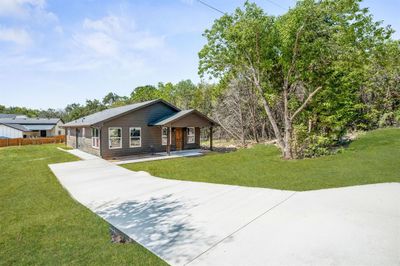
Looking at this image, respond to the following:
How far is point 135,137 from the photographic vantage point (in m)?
16.3

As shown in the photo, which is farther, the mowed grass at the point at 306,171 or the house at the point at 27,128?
the house at the point at 27,128

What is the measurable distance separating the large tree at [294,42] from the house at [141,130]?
15.6 ft

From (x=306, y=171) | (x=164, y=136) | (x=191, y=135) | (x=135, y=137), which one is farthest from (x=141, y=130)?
(x=306, y=171)

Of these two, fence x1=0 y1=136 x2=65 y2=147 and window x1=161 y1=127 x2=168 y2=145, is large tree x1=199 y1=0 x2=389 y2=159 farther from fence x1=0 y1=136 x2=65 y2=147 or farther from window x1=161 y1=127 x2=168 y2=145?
fence x1=0 y1=136 x2=65 y2=147

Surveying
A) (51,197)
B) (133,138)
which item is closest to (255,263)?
(51,197)

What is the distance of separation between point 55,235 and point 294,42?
1248cm

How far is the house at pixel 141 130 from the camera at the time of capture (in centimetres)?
1505

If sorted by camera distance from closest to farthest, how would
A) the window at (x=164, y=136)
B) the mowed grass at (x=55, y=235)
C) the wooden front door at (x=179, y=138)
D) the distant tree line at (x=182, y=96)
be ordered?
the mowed grass at (x=55, y=235), the window at (x=164, y=136), the wooden front door at (x=179, y=138), the distant tree line at (x=182, y=96)

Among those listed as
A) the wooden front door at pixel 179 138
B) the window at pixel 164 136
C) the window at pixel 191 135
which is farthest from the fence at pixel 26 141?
the window at pixel 191 135

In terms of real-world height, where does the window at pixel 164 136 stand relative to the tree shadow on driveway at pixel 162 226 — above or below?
above

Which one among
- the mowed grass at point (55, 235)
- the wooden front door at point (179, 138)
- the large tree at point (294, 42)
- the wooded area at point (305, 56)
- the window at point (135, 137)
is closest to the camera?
the mowed grass at point (55, 235)

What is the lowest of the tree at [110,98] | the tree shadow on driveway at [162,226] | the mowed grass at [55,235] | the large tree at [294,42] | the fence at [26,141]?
the mowed grass at [55,235]

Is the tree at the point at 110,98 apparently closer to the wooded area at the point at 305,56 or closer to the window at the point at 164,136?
the window at the point at 164,136

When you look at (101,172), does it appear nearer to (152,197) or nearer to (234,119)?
(152,197)
